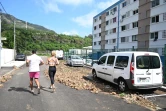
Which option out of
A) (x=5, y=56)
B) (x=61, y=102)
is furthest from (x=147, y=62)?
(x=5, y=56)

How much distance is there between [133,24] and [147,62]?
34.3m

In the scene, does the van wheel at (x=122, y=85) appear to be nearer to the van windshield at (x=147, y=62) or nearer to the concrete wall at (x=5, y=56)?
the van windshield at (x=147, y=62)

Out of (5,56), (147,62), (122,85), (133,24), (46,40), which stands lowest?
(122,85)

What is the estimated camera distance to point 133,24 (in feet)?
136

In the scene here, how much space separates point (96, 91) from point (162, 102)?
8.99ft

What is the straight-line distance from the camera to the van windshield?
27.9ft

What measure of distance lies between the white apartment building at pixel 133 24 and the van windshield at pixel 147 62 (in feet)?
57.0

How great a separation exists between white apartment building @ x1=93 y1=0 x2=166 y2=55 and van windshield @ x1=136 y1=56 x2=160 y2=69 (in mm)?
17368

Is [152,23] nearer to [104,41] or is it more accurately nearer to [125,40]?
[125,40]

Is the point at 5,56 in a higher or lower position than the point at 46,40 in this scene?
lower

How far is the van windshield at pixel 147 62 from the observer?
8508 millimetres

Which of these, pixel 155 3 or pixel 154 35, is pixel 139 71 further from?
pixel 155 3

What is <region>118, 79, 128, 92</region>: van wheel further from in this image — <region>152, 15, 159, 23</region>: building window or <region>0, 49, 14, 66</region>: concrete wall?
<region>152, 15, 159, 23</region>: building window

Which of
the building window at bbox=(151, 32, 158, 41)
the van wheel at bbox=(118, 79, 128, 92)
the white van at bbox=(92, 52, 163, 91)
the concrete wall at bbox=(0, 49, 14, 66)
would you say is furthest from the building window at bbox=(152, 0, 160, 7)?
the van wheel at bbox=(118, 79, 128, 92)
